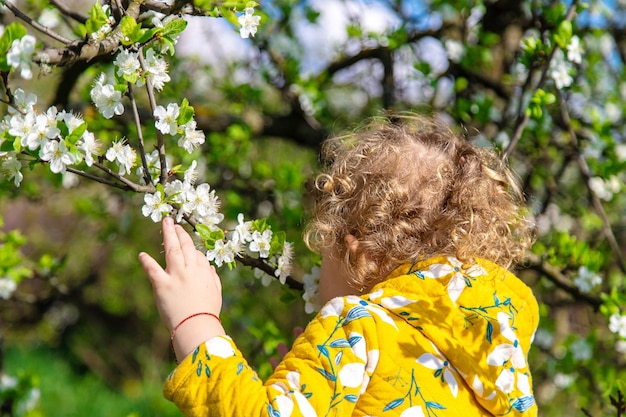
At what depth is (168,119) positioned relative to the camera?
1.41 m

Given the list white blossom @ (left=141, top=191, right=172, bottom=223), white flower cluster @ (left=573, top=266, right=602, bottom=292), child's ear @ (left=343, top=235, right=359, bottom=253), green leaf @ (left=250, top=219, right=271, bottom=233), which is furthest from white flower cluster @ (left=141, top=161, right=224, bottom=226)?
white flower cluster @ (left=573, top=266, right=602, bottom=292)

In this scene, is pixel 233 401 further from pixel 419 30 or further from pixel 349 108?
pixel 349 108

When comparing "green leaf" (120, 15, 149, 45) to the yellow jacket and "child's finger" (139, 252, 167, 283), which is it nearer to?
"child's finger" (139, 252, 167, 283)

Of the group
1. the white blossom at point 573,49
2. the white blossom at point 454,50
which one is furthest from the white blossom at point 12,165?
the white blossom at point 454,50

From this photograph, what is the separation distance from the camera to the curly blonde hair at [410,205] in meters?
1.59

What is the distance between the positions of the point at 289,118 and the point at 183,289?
1.71 metres

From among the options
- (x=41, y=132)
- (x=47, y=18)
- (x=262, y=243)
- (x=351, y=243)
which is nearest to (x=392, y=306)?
(x=351, y=243)

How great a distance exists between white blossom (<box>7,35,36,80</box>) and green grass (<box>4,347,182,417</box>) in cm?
321

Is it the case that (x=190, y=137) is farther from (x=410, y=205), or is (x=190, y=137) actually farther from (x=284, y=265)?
(x=410, y=205)

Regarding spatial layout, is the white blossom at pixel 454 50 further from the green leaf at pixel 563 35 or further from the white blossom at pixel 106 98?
the white blossom at pixel 106 98

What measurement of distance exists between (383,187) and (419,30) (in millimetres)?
1600

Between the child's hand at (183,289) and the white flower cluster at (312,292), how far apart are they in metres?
0.37

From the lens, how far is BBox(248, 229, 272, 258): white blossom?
1.59 metres

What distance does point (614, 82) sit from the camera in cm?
367
